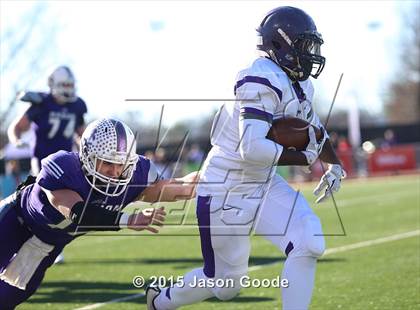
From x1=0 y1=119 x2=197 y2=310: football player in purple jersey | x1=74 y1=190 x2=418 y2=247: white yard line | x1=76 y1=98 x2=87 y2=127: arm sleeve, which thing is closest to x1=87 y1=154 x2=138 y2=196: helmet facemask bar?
x1=0 y1=119 x2=197 y2=310: football player in purple jersey

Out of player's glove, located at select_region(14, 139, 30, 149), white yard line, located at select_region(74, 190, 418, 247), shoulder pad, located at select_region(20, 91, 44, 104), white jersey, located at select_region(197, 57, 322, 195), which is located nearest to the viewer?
white jersey, located at select_region(197, 57, 322, 195)

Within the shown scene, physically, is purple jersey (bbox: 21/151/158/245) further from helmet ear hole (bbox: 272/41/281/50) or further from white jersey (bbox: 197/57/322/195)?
helmet ear hole (bbox: 272/41/281/50)

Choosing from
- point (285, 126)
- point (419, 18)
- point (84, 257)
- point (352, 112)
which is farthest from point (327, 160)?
point (419, 18)

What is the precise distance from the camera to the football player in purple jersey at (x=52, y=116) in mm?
8289

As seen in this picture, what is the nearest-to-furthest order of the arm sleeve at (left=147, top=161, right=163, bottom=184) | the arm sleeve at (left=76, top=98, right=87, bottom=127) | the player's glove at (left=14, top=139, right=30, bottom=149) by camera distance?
the arm sleeve at (left=147, top=161, right=163, bottom=184)
the player's glove at (left=14, top=139, right=30, bottom=149)
the arm sleeve at (left=76, top=98, right=87, bottom=127)

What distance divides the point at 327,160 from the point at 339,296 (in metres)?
1.51

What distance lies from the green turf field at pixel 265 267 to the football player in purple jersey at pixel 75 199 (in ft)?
4.81

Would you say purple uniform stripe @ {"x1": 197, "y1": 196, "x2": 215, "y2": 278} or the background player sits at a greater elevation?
purple uniform stripe @ {"x1": 197, "y1": 196, "x2": 215, "y2": 278}

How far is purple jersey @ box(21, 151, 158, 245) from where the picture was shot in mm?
3955

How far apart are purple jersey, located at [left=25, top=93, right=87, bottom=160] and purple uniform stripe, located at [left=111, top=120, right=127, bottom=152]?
14.8ft

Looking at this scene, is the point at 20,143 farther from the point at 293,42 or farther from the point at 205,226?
the point at 293,42

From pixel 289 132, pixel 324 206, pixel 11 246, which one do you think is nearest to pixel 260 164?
pixel 289 132

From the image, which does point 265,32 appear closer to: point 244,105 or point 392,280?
point 244,105

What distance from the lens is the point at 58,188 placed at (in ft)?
12.9
